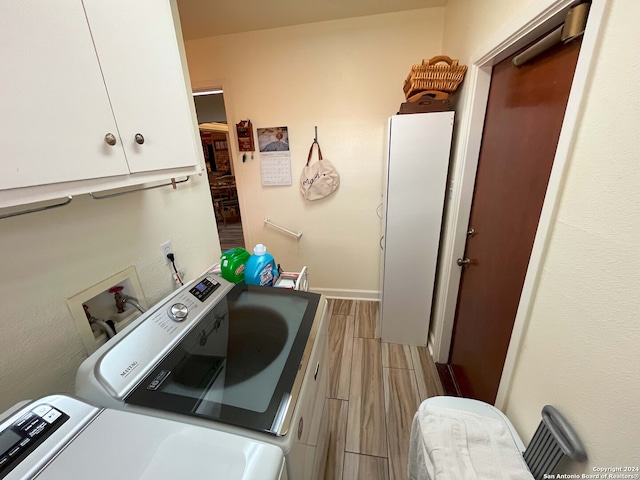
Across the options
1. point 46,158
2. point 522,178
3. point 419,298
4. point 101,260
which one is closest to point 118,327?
point 101,260

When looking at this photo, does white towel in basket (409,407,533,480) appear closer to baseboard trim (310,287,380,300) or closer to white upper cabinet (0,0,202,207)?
white upper cabinet (0,0,202,207)

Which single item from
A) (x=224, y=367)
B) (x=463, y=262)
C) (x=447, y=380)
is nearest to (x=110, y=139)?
(x=224, y=367)

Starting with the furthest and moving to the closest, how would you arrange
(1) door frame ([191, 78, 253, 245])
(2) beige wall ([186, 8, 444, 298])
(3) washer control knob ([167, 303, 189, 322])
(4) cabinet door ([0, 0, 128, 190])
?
(1) door frame ([191, 78, 253, 245])
(2) beige wall ([186, 8, 444, 298])
(3) washer control knob ([167, 303, 189, 322])
(4) cabinet door ([0, 0, 128, 190])

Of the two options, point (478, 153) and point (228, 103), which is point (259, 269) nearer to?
point (478, 153)

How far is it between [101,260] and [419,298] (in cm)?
197

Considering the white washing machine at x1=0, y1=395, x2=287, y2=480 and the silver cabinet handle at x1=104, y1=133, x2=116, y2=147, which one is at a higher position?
the silver cabinet handle at x1=104, y1=133, x2=116, y2=147

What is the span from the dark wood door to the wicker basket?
23 centimetres

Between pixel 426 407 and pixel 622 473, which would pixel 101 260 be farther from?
pixel 622 473

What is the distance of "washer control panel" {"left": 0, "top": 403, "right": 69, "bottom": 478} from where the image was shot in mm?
469

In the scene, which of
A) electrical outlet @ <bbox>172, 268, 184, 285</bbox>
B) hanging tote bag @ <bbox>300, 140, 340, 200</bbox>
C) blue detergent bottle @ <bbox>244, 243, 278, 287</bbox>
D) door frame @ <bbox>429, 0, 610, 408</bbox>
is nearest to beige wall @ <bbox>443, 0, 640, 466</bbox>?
door frame @ <bbox>429, 0, 610, 408</bbox>

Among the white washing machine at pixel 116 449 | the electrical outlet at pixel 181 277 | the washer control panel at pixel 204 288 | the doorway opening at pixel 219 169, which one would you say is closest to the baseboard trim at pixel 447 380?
the white washing machine at pixel 116 449

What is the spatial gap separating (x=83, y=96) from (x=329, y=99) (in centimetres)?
194

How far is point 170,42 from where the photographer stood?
2.72 feet

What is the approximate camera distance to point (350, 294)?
2.76 meters
